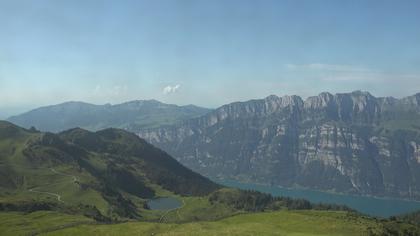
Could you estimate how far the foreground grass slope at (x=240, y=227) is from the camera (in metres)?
127

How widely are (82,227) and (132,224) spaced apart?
49.7 feet

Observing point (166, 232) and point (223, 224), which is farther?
point (223, 224)

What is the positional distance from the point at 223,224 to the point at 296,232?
2489 centimetres

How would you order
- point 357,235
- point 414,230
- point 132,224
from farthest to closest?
point 414,230
point 132,224
point 357,235

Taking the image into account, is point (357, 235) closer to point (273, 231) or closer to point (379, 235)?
point (379, 235)

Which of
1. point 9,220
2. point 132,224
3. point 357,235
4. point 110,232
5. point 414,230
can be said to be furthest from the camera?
point 9,220

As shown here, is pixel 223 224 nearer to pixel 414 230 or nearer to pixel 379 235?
pixel 379 235

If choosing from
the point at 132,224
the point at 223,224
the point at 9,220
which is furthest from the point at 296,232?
the point at 9,220

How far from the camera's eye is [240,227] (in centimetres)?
13050

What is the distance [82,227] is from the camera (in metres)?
147

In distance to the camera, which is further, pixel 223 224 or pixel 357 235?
pixel 223 224

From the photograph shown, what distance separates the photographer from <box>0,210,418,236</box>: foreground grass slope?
127000 millimetres

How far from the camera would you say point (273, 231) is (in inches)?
4926

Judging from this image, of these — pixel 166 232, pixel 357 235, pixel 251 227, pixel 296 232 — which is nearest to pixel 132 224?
pixel 166 232
